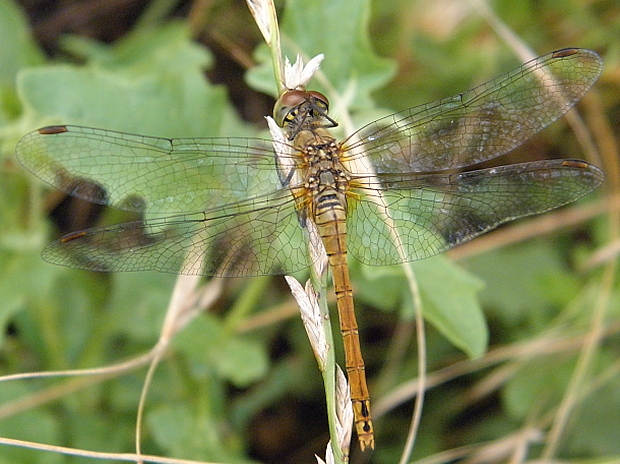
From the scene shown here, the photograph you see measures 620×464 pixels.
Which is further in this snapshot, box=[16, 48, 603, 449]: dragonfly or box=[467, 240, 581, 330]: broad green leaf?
box=[467, 240, 581, 330]: broad green leaf

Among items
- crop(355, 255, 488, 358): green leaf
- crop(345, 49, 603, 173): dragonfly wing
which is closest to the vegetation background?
crop(355, 255, 488, 358): green leaf

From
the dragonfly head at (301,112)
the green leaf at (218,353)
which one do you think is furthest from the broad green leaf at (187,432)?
the dragonfly head at (301,112)

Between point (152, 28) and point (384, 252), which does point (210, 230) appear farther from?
point (152, 28)

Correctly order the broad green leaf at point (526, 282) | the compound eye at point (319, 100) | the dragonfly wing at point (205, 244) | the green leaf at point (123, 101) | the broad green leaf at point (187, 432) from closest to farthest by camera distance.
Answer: the dragonfly wing at point (205, 244) < the compound eye at point (319, 100) < the green leaf at point (123, 101) < the broad green leaf at point (187, 432) < the broad green leaf at point (526, 282)

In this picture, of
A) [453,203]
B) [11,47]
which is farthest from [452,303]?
[11,47]

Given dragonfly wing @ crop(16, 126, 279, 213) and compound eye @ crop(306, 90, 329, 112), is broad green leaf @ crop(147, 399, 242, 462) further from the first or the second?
→ compound eye @ crop(306, 90, 329, 112)

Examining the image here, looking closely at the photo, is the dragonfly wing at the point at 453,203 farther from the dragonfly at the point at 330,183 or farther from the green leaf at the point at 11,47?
the green leaf at the point at 11,47

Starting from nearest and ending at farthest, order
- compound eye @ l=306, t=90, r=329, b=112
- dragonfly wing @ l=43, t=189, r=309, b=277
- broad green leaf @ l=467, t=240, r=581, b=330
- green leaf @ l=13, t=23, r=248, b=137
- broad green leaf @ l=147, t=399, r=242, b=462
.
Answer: dragonfly wing @ l=43, t=189, r=309, b=277 < compound eye @ l=306, t=90, r=329, b=112 < green leaf @ l=13, t=23, r=248, b=137 < broad green leaf @ l=147, t=399, r=242, b=462 < broad green leaf @ l=467, t=240, r=581, b=330

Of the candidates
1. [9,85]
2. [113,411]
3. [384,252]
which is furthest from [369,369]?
[9,85]

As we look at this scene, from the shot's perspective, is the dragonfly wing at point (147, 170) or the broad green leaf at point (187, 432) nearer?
the dragonfly wing at point (147, 170)
